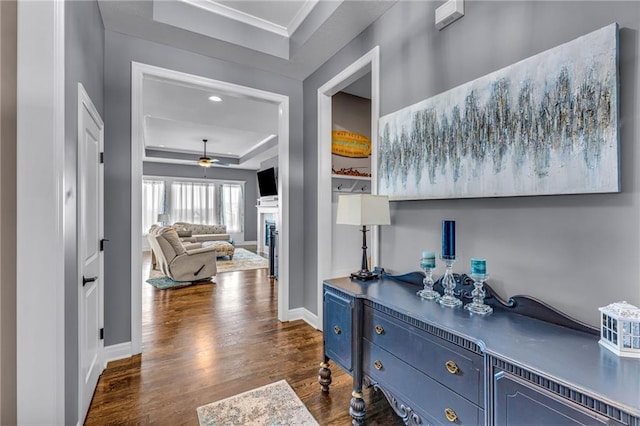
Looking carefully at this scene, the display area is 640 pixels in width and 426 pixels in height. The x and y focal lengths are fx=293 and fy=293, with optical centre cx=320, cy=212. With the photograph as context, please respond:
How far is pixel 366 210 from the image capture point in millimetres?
1973

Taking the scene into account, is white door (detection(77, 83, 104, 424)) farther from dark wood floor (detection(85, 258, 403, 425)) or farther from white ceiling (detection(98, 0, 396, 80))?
white ceiling (detection(98, 0, 396, 80))

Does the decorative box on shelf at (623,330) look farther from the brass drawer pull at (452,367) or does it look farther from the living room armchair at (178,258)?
the living room armchair at (178,258)

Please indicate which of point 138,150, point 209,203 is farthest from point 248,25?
point 209,203

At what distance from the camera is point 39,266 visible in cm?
125

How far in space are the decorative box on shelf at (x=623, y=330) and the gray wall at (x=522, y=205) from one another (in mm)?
179

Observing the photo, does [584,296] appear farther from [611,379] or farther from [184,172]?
[184,172]

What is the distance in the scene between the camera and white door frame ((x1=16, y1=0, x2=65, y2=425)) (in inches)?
48.2

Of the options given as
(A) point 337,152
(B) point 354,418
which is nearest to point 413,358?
(B) point 354,418

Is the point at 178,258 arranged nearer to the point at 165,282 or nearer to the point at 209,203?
the point at 165,282

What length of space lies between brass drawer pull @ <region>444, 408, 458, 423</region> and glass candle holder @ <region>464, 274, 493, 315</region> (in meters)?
0.45

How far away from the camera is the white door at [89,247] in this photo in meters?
1.73

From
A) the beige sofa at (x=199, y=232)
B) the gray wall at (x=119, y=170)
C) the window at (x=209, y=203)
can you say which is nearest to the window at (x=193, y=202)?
the window at (x=209, y=203)

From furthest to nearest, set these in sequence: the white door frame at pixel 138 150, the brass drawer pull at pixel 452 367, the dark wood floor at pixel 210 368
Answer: the white door frame at pixel 138 150, the dark wood floor at pixel 210 368, the brass drawer pull at pixel 452 367

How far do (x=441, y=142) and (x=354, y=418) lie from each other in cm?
176
